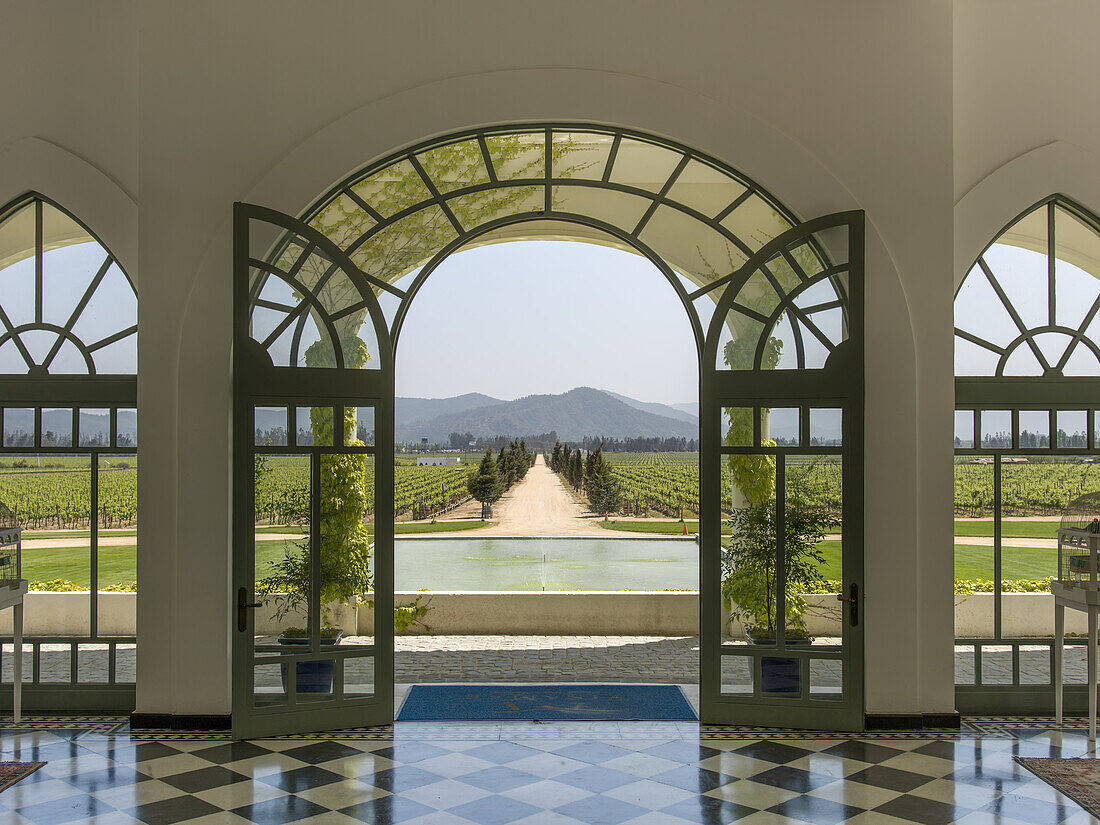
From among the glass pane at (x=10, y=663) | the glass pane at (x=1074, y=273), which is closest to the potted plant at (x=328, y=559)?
the glass pane at (x=10, y=663)

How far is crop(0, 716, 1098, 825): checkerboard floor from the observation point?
4164mm

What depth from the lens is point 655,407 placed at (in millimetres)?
37594

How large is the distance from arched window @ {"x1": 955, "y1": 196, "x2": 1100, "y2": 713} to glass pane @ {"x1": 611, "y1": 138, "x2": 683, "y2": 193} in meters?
2.14

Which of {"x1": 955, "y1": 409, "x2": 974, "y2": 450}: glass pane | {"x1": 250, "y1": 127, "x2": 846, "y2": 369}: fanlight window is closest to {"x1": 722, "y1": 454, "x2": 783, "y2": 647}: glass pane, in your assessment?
{"x1": 250, "y1": 127, "x2": 846, "y2": 369}: fanlight window

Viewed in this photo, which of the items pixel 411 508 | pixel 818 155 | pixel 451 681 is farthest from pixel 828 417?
pixel 411 508

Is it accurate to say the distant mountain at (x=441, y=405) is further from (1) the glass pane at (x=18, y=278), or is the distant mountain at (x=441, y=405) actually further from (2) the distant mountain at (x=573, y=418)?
(1) the glass pane at (x=18, y=278)

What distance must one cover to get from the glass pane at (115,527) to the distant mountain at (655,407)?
102ft

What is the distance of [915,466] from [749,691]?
5.75ft

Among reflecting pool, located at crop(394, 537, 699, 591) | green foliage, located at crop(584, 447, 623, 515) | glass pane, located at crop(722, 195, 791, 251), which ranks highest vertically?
glass pane, located at crop(722, 195, 791, 251)

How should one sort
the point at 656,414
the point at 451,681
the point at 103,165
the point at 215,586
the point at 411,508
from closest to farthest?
the point at 215,586 < the point at 103,165 < the point at 451,681 < the point at 411,508 < the point at 656,414

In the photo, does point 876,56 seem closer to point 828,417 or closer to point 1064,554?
point 828,417

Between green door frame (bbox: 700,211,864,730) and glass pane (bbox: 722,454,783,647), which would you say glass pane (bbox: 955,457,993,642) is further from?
glass pane (bbox: 722,454,783,647)

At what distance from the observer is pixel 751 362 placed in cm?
550

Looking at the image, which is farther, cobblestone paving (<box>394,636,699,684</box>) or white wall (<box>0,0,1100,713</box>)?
cobblestone paving (<box>394,636,699,684</box>)
